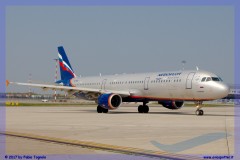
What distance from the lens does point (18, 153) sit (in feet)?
36.6

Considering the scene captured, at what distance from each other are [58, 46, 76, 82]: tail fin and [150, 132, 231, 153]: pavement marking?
3665 centimetres

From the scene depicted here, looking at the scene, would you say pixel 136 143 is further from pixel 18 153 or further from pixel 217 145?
pixel 18 153

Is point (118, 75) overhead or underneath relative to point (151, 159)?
overhead

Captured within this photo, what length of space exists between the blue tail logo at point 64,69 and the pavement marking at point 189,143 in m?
35.9

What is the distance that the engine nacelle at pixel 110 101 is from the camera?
1479 inches

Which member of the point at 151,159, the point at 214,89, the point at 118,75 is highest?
the point at 118,75

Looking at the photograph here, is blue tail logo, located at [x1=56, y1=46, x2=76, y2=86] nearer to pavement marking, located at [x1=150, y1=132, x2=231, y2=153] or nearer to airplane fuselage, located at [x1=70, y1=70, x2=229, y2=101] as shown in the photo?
airplane fuselage, located at [x1=70, y1=70, x2=229, y2=101]

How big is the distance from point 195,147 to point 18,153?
4924 mm

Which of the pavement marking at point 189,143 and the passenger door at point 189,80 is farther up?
the passenger door at point 189,80

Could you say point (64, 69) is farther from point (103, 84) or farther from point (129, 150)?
point (129, 150)

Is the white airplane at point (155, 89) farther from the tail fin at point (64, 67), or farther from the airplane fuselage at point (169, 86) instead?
the tail fin at point (64, 67)

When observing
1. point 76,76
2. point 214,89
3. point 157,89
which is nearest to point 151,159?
point 214,89

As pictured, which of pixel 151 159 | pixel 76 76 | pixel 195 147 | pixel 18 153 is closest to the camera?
pixel 151 159

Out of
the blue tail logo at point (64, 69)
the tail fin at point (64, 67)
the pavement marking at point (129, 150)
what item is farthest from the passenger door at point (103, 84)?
the pavement marking at point (129, 150)
